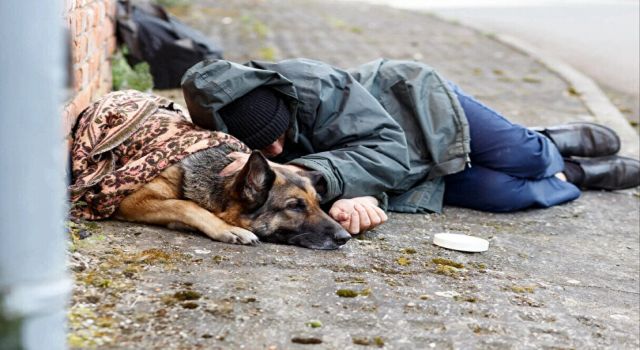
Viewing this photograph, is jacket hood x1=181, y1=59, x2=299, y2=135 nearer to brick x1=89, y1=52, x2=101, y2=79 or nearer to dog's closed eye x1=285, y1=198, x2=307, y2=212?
dog's closed eye x1=285, y1=198, x2=307, y2=212

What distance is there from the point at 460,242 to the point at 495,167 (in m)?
1.14

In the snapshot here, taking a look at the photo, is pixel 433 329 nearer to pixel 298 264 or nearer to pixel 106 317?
pixel 298 264

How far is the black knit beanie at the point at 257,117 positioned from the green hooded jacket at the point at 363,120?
0.18 ft

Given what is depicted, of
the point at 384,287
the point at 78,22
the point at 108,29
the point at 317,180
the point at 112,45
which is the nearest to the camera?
the point at 384,287

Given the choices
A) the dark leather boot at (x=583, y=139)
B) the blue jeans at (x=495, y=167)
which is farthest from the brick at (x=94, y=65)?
the dark leather boot at (x=583, y=139)

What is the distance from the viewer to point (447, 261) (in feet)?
13.1

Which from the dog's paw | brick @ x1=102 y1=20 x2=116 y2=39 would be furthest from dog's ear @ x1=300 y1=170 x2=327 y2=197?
brick @ x1=102 y1=20 x2=116 y2=39

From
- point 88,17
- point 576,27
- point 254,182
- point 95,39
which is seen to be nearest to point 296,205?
point 254,182

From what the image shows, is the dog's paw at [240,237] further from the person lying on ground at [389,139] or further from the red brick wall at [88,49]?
the red brick wall at [88,49]

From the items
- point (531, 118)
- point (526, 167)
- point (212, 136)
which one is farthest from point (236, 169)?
point (531, 118)

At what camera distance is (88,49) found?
18.0 feet

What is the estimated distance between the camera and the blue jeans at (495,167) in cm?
516

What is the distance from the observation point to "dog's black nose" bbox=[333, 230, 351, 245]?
3.88 m

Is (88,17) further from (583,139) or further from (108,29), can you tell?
(583,139)
